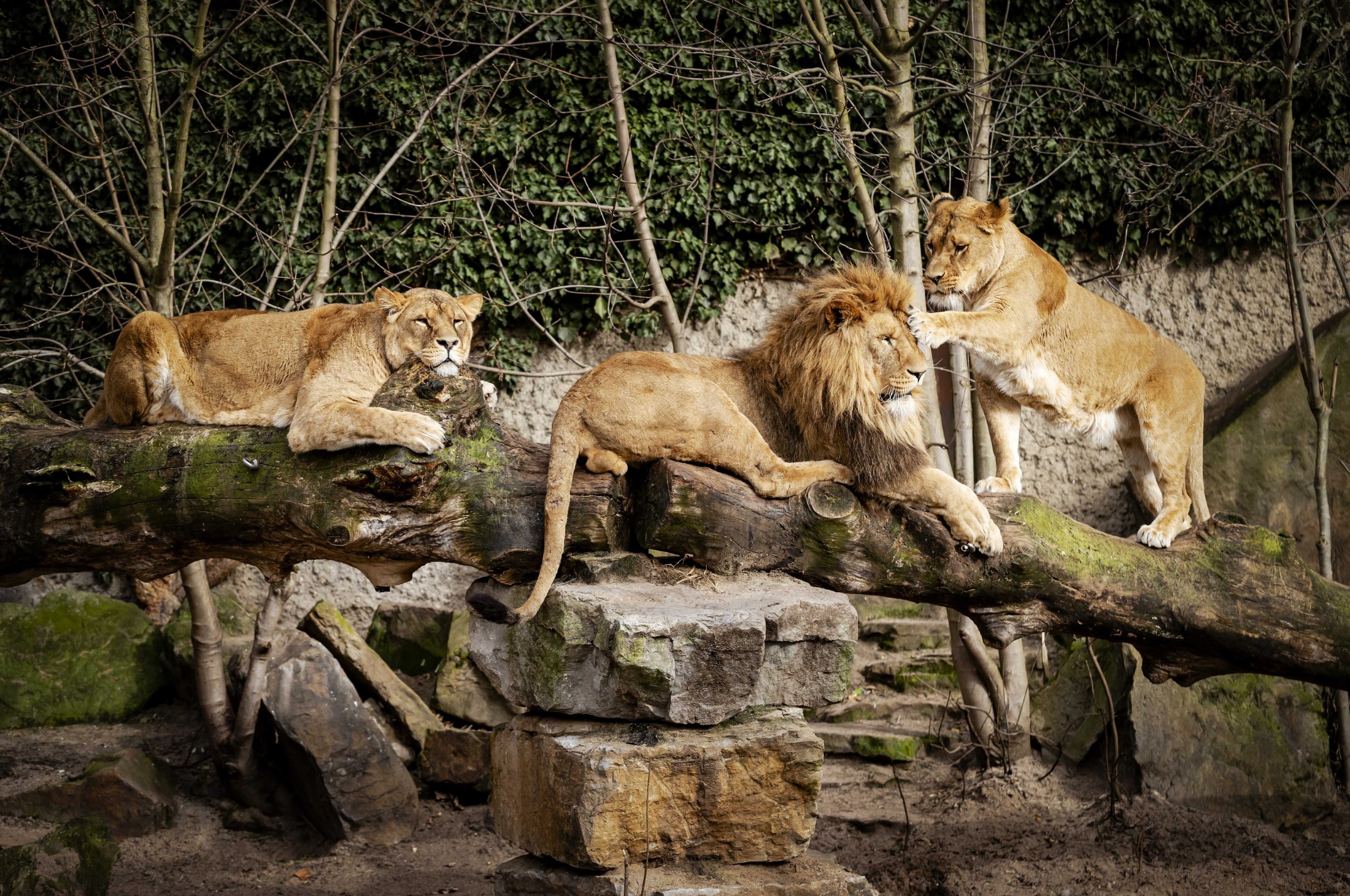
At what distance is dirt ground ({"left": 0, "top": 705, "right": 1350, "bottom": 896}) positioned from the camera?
677 centimetres

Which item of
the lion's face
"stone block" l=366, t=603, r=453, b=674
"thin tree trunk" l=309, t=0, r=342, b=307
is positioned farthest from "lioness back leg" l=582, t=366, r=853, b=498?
"stone block" l=366, t=603, r=453, b=674

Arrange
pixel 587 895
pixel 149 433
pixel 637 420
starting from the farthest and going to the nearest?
pixel 149 433 → pixel 637 420 → pixel 587 895

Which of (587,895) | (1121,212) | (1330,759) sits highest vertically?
(1121,212)

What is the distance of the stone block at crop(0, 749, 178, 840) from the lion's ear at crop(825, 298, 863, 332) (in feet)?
19.5

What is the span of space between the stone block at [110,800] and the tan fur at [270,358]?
338 centimetres

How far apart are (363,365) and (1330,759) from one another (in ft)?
23.4

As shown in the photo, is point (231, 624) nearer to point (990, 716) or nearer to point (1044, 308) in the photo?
point (990, 716)

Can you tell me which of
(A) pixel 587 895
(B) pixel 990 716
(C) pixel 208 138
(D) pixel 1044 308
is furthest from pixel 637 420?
(C) pixel 208 138

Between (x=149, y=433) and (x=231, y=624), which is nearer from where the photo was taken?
(x=149, y=433)

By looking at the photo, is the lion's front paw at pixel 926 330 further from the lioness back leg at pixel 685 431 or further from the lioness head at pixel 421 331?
the lioness head at pixel 421 331

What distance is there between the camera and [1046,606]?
483cm

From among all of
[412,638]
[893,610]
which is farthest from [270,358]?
[893,610]

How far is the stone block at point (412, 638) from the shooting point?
984cm

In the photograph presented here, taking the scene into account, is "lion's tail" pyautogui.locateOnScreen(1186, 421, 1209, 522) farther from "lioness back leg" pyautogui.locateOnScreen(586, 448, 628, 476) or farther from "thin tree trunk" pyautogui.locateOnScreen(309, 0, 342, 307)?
"thin tree trunk" pyautogui.locateOnScreen(309, 0, 342, 307)
